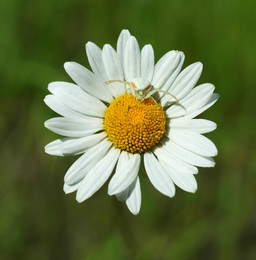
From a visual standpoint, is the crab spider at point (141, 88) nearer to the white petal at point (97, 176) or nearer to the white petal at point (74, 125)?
the white petal at point (74, 125)

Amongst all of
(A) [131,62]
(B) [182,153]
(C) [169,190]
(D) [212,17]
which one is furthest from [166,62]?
(D) [212,17]

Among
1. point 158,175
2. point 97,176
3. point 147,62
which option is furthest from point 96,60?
point 158,175

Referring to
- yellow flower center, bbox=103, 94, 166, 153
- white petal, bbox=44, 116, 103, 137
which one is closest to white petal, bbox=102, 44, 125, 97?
yellow flower center, bbox=103, 94, 166, 153

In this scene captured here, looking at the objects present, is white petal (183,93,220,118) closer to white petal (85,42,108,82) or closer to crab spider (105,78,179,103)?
crab spider (105,78,179,103)

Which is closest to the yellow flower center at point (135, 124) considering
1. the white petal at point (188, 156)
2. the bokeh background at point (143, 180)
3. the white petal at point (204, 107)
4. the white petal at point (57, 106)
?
the white petal at point (188, 156)

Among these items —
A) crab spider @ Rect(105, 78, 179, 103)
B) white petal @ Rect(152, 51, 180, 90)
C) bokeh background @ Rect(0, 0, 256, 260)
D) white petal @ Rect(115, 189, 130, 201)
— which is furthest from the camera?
bokeh background @ Rect(0, 0, 256, 260)

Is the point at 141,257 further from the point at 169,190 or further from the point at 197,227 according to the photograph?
the point at 169,190
